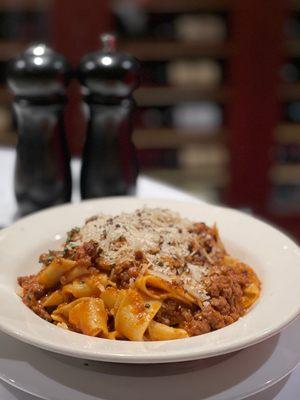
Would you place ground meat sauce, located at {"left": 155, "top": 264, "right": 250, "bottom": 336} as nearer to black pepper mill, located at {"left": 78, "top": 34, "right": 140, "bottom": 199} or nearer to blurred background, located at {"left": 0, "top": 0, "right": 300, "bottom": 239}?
black pepper mill, located at {"left": 78, "top": 34, "right": 140, "bottom": 199}

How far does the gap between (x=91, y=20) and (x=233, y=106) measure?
92 centimetres

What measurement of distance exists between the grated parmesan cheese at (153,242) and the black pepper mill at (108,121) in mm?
356

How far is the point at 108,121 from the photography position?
1516mm

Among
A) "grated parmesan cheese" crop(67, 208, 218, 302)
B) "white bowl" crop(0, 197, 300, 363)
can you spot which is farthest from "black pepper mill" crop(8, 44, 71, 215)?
"grated parmesan cheese" crop(67, 208, 218, 302)

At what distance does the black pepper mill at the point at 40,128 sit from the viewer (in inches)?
56.5

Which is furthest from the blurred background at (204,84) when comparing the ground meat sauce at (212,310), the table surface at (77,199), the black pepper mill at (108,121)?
the ground meat sauce at (212,310)

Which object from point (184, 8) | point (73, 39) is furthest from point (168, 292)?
point (184, 8)

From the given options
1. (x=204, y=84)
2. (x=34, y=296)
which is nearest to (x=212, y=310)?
(x=34, y=296)

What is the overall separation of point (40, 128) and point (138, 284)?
0.65 meters

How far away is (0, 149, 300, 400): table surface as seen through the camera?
0.92 m

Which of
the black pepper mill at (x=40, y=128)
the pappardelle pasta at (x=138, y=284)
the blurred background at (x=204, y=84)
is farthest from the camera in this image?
the blurred background at (x=204, y=84)

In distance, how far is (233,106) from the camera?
326cm

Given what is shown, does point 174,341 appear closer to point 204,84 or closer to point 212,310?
point 212,310

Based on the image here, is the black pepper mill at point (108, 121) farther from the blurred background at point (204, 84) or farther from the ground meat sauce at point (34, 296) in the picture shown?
the blurred background at point (204, 84)
